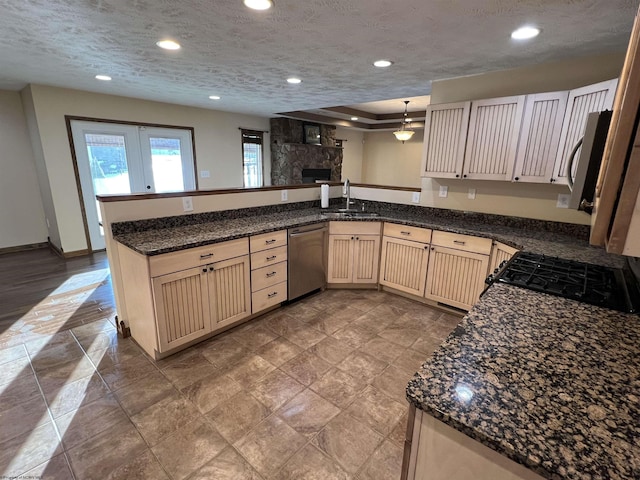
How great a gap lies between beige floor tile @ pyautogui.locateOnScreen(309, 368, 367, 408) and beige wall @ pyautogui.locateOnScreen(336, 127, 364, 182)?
731 cm

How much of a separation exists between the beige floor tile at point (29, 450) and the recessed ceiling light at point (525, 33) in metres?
3.60

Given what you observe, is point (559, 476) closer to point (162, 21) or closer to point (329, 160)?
point (162, 21)

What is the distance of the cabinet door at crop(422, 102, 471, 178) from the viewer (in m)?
2.94

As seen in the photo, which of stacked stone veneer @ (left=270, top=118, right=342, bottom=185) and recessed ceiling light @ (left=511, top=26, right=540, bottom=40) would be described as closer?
recessed ceiling light @ (left=511, top=26, right=540, bottom=40)

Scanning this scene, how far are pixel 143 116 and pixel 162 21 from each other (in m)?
3.48

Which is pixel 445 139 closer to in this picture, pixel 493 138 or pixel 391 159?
pixel 493 138

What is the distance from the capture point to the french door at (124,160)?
14.7ft

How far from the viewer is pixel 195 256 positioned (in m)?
2.23

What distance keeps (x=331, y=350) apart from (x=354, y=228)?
139cm

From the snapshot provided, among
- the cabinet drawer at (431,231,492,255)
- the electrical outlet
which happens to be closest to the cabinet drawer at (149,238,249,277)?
the cabinet drawer at (431,231,492,255)

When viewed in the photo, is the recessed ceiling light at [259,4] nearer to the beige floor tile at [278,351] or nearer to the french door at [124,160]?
the beige floor tile at [278,351]

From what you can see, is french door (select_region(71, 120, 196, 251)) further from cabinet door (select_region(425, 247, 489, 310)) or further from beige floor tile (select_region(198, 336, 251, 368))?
cabinet door (select_region(425, 247, 489, 310))

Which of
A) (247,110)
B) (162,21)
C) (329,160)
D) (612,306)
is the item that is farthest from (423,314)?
(329,160)

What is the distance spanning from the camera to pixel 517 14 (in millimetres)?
1765
